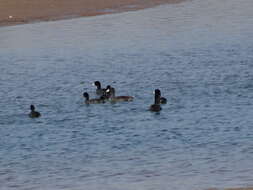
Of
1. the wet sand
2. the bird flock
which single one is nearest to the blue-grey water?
the bird flock

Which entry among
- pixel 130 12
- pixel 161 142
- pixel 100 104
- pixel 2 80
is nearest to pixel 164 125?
pixel 161 142

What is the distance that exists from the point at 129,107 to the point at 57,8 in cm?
1749

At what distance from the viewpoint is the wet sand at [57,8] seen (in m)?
31.2

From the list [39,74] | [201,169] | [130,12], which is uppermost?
[130,12]

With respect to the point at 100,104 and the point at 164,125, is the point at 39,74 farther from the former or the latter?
the point at 164,125

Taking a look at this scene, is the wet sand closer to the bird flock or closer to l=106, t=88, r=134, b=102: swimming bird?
the bird flock

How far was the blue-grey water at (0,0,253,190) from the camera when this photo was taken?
444 inches

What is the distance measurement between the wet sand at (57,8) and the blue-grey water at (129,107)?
180 cm

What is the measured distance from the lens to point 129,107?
1612cm

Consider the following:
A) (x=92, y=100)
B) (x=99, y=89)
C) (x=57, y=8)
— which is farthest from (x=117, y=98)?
(x=57, y=8)

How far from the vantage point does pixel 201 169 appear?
1120 centimetres

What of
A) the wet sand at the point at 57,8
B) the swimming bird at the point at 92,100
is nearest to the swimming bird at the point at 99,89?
the swimming bird at the point at 92,100

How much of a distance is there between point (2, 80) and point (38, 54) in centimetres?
390

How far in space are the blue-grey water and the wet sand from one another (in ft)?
5.89
